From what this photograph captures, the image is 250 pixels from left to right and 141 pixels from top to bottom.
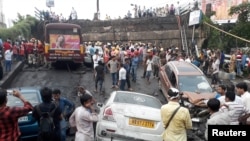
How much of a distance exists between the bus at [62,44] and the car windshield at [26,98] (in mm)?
12627

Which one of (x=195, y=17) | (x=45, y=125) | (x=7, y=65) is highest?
(x=195, y=17)

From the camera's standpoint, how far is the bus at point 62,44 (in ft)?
73.3

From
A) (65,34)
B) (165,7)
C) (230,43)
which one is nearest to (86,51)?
(65,34)

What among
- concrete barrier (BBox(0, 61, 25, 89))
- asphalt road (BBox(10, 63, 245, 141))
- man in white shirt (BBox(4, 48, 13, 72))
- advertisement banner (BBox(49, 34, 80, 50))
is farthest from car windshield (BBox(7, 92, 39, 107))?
advertisement banner (BBox(49, 34, 80, 50))

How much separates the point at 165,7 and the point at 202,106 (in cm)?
2717

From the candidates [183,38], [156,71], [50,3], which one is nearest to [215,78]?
[156,71]

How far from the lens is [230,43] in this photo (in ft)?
90.7

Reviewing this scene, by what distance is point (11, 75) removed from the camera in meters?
20.0

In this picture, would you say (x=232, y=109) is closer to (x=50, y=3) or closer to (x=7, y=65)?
(x=7, y=65)

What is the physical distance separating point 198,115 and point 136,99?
2.81 m

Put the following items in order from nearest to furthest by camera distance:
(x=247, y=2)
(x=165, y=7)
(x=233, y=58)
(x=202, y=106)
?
(x=202, y=106)
(x=233, y=58)
(x=247, y=2)
(x=165, y=7)

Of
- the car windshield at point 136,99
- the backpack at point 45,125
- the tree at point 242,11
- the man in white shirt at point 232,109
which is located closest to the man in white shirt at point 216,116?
the man in white shirt at point 232,109

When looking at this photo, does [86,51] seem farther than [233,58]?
Yes

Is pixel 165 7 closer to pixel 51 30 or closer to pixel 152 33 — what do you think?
pixel 152 33
